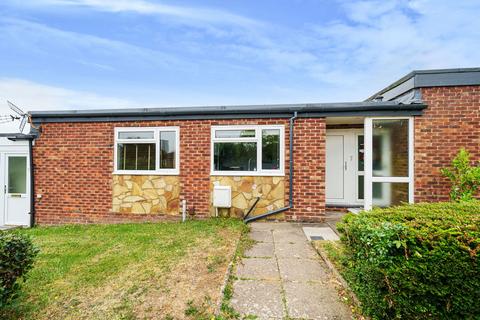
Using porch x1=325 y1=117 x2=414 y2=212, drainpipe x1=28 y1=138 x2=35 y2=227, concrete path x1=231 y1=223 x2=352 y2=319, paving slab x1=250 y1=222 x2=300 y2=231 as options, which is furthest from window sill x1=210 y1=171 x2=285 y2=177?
drainpipe x1=28 y1=138 x2=35 y2=227

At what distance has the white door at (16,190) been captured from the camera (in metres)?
7.48

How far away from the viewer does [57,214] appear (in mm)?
7023

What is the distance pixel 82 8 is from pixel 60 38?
244 cm

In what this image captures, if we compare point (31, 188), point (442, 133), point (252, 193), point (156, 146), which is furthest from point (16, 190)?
point (442, 133)

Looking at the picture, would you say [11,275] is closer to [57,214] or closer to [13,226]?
[57,214]

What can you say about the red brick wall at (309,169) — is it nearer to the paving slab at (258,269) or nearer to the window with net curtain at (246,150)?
the window with net curtain at (246,150)

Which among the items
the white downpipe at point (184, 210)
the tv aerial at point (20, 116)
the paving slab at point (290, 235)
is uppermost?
the tv aerial at point (20, 116)

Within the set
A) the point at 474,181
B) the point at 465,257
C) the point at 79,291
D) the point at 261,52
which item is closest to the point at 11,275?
the point at 79,291

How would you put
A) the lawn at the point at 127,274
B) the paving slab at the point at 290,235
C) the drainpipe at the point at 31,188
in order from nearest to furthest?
1. the lawn at the point at 127,274
2. the paving slab at the point at 290,235
3. the drainpipe at the point at 31,188

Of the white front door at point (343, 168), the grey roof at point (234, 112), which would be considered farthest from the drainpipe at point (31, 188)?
the white front door at point (343, 168)

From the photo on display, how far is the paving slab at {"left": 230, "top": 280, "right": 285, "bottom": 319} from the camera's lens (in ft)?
8.20

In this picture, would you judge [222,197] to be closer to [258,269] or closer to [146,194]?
[146,194]

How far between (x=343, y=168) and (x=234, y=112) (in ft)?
12.0

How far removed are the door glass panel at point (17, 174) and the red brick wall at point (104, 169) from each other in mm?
958
